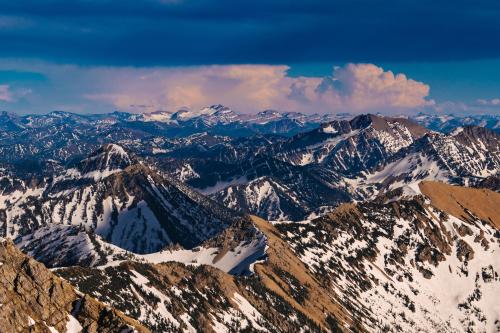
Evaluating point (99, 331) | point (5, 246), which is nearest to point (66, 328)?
point (99, 331)

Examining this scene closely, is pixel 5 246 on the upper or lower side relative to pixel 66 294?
upper

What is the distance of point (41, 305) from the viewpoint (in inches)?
5556

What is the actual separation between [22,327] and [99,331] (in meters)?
16.0

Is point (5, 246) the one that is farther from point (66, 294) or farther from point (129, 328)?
point (129, 328)

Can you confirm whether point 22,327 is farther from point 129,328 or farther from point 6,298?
point 129,328

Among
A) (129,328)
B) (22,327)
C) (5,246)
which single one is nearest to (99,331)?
(129,328)

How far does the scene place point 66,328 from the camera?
452 feet

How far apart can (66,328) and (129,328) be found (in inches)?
533

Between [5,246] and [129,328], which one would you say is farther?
[5,246]

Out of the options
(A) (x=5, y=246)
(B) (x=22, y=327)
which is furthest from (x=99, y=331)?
(A) (x=5, y=246)

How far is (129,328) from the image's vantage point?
138m

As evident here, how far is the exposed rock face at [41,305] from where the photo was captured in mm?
135750

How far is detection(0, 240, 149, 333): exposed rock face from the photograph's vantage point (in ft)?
445

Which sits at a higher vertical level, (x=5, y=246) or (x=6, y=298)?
(x=5, y=246)
